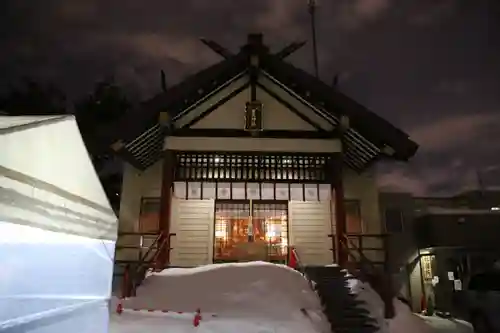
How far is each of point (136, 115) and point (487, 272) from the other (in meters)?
10.1

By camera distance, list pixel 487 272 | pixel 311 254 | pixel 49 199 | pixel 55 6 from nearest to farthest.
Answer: pixel 49 199, pixel 487 272, pixel 311 254, pixel 55 6

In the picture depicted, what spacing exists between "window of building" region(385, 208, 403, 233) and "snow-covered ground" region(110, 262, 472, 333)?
26.6 ft

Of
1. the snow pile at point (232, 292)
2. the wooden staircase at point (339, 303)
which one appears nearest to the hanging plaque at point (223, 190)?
the snow pile at point (232, 292)

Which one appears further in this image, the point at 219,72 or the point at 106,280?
the point at 219,72

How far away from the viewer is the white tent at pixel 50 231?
1.82 m

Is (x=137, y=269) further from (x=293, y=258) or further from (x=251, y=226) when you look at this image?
(x=293, y=258)

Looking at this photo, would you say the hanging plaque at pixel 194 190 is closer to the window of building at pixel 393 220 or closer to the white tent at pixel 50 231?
the white tent at pixel 50 231

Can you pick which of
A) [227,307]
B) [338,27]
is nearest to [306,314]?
[227,307]

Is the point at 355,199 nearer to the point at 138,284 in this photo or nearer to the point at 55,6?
the point at 138,284

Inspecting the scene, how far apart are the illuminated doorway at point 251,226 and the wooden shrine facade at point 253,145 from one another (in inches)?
12.4

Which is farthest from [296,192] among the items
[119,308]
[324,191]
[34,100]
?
[34,100]

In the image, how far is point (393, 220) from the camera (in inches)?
619

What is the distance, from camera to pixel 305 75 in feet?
32.6

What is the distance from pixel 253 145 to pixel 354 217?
464 cm
